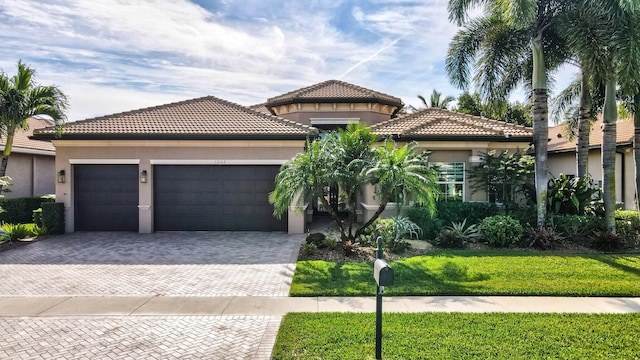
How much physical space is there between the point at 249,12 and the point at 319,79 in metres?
10.5

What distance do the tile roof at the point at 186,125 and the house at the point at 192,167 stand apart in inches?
1.6

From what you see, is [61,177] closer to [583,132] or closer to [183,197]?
[183,197]

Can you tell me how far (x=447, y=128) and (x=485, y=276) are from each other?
8.07 metres

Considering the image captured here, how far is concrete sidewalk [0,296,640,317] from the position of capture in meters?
6.24

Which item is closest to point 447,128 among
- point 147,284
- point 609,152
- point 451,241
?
point 451,241

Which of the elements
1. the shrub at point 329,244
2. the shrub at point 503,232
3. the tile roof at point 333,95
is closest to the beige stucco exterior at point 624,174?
the shrub at point 503,232

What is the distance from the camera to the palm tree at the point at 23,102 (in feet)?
41.2

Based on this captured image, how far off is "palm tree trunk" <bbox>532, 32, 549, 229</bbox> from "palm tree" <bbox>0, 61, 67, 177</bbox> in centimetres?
1789

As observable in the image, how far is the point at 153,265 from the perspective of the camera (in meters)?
9.42

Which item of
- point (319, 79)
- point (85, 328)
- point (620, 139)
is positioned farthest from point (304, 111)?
point (620, 139)

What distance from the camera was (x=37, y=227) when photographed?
13242mm

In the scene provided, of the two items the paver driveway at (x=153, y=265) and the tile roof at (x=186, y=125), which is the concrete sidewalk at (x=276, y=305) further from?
the tile roof at (x=186, y=125)

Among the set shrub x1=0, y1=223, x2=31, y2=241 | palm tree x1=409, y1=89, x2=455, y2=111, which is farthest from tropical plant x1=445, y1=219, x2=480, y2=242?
palm tree x1=409, y1=89, x2=455, y2=111

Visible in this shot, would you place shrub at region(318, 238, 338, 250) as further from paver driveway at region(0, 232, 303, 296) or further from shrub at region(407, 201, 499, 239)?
shrub at region(407, 201, 499, 239)
